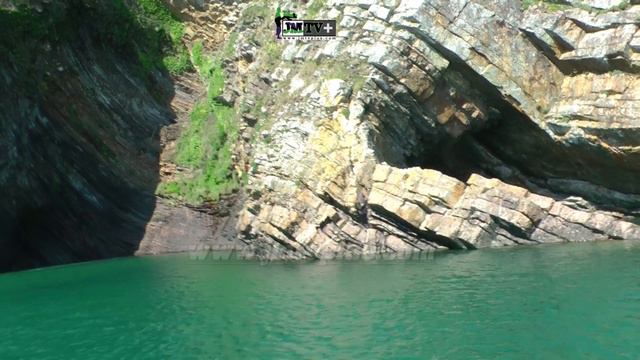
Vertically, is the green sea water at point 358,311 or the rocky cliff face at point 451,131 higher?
the rocky cliff face at point 451,131

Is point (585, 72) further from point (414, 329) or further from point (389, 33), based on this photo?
point (414, 329)

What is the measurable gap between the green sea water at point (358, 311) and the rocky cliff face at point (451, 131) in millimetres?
2789

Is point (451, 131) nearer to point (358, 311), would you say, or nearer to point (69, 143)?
point (358, 311)

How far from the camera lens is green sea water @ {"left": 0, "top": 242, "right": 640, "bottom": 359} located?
1566cm

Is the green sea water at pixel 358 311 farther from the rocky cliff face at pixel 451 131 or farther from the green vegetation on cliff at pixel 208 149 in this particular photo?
the green vegetation on cliff at pixel 208 149

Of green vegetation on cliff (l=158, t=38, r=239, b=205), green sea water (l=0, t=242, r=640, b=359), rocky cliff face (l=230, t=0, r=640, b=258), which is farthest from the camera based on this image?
green vegetation on cliff (l=158, t=38, r=239, b=205)

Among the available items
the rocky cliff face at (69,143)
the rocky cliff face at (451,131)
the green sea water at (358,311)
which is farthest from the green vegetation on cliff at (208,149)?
the green sea water at (358,311)

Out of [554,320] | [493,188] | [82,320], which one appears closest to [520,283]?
[554,320]

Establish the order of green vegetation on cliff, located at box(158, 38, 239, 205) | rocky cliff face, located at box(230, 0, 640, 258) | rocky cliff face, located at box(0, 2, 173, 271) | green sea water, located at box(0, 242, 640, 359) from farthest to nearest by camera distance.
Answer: green vegetation on cliff, located at box(158, 38, 239, 205) < rocky cliff face, located at box(0, 2, 173, 271) < rocky cliff face, located at box(230, 0, 640, 258) < green sea water, located at box(0, 242, 640, 359)

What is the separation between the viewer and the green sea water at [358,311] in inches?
616

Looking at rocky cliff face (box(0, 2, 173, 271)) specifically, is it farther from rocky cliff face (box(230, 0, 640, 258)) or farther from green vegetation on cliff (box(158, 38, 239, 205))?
rocky cliff face (box(230, 0, 640, 258))

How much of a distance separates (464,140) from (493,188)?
7.80 meters

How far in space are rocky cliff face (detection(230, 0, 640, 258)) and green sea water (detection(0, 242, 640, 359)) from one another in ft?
9.15

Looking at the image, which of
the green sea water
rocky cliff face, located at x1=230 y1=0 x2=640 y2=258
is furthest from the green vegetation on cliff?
the green sea water
